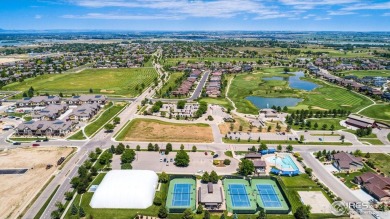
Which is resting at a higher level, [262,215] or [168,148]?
[168,148]

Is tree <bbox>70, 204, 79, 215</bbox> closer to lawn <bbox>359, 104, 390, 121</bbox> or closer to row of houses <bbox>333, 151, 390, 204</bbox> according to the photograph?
row of houses <bbox>333, 151, 390, 204</bbox>

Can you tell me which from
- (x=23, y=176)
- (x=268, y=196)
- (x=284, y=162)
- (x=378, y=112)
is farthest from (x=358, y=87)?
(x=23, y=176)

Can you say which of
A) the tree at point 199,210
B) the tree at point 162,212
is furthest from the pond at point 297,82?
the tree at point 162,212

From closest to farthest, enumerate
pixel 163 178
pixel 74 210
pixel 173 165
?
1. pixel 74 210
2. pixel 163 178
3. pixel 173 165

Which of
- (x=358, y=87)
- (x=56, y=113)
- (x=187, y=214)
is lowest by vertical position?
(x=187, y=214)

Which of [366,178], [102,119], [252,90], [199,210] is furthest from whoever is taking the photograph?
[252,90]

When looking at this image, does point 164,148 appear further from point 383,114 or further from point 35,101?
point 383,114

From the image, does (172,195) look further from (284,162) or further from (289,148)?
(289,148)

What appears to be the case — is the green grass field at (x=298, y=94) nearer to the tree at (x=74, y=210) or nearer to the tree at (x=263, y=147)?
the tree at (x=263, y=147)

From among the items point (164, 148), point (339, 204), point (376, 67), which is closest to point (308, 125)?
point (339, 204)
